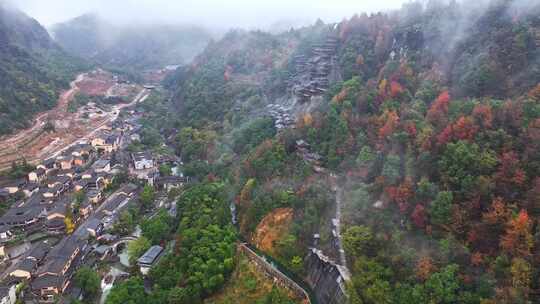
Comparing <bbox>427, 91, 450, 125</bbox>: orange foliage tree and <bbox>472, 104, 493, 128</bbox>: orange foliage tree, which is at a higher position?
<bbox>472, 104, 493, 128</bbox>: orange foliage tree

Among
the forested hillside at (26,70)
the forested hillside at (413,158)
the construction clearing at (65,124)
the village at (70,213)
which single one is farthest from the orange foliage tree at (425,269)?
the forested hillside at (26,70)

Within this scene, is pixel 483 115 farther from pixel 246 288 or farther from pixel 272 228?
pixel 246 288

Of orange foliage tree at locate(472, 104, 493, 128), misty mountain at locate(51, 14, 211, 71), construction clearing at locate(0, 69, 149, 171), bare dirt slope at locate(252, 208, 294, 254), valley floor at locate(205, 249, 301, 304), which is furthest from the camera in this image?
misty mountain at locate(51, 14, 211, 71)

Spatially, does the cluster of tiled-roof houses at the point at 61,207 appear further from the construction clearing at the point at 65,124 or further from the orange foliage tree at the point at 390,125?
the orange foliage tree at the point at 390,125

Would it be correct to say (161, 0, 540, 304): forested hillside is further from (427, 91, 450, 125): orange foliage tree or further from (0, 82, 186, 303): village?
(0, 82, 186, 303): village

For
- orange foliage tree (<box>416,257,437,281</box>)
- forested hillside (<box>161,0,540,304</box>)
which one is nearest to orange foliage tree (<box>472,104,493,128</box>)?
forested hillside (<box>161,0,540,304</box>)

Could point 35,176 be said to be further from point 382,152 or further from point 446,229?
point 446,229

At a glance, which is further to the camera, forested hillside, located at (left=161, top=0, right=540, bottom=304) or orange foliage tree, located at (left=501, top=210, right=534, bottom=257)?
forested hillside, located at (left=161, top=0, right=540, bottom=304)
